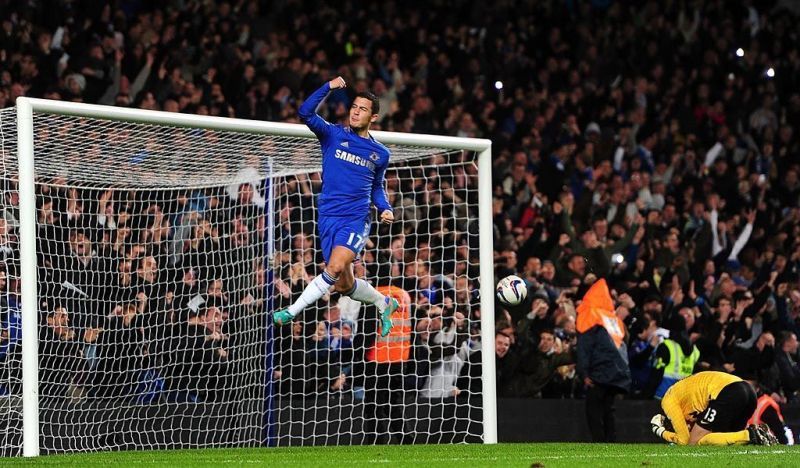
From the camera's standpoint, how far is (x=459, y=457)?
9453 millimetres

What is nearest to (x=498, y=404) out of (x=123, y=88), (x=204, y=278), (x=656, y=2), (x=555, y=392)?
(x=555, y=392)

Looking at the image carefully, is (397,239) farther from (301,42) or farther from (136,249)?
(301,42)

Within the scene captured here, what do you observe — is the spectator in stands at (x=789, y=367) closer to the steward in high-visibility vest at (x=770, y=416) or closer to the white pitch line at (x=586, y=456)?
the steward in high-visibility vest at (x=770, y=416)

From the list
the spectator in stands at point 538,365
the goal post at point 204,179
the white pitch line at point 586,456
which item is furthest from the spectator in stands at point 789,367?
the white pitch line at point 586,456

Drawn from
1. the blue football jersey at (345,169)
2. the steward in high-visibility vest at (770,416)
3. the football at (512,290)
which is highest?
the blue football jersey at (345,169)

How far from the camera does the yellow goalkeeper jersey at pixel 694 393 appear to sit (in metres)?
11.4

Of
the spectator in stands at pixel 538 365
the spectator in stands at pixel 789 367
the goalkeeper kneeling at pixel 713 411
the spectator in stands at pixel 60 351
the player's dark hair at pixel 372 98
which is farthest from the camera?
the spectator in stands at pixel 789 367

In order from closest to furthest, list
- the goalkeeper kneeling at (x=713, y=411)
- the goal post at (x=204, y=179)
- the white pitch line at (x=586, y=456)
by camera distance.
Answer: the white pitch line at (x=586, y=456) < the goal post at (x=204, y=179) < the goalkeeper kneeling at (x=713, y=411)

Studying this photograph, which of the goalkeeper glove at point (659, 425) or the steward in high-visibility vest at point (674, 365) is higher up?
the steward in high-visibility vest at point (674, 365)

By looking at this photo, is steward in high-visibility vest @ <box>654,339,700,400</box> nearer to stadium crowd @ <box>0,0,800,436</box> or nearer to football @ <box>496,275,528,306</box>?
stadium crowd @ <box>0,0,800,436</box>

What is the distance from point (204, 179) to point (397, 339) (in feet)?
7.74

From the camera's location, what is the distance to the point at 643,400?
14133mm

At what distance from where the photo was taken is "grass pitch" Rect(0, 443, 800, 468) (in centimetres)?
888

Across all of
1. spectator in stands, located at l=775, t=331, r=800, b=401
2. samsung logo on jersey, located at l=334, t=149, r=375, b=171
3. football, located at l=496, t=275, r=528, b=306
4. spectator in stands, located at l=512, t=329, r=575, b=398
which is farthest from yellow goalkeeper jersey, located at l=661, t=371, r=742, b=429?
spectator in stands, located at l=775, t=331, r=800, b=401
